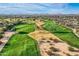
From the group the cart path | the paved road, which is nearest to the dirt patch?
the cart path

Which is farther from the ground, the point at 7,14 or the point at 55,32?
the point at 7,14

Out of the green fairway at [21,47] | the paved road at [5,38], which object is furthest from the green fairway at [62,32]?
the paved road at [5,38]

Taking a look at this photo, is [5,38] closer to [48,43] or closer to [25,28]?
[25,28]

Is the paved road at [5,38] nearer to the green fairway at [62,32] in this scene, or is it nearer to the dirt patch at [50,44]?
the dirt patch at [50,44]

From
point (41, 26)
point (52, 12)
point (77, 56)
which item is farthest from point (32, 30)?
point (77, 56)

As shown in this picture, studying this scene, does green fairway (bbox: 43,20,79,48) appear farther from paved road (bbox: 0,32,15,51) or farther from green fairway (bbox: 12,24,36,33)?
paved road (bbox: 0,32,15,51)

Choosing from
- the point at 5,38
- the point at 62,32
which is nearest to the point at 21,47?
the point at 5,38

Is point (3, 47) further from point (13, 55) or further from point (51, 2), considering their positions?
point (51, 2)

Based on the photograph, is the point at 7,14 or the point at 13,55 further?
the point at 7,14
